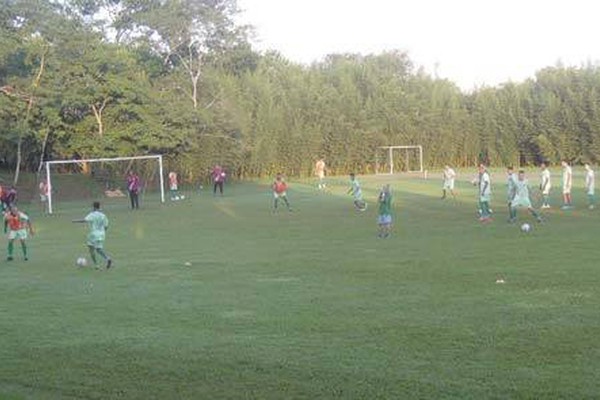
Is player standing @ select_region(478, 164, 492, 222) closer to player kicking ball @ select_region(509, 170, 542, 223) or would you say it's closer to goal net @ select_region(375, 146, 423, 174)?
player kicking ball @ select_region(509, 170, 542, 223)

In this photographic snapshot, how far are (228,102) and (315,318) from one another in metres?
51.0

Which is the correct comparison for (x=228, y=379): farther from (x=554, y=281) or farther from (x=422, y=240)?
(x=422, y=240)

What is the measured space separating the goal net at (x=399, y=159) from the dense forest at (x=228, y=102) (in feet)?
2.96

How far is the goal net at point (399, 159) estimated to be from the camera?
71225mm

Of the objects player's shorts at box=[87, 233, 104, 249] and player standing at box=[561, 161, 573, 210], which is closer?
player's shorts at box=[87, 233, 104, 249]

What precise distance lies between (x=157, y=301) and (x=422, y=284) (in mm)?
4348

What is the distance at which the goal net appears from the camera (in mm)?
71225

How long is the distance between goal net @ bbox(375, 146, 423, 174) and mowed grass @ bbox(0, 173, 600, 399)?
48.3m

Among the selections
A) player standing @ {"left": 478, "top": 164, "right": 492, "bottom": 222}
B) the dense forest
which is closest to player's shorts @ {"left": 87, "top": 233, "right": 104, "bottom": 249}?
player standing @ {"left": 478, "top": 164, "right": 492, "bottom": 222}

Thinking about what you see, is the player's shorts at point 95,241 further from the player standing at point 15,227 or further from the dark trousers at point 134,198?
the dark trousers at point 134,198

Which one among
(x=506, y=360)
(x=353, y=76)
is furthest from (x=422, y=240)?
(x=353, y=76)

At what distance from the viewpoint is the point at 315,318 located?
1127 cm

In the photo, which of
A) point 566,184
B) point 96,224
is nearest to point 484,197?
point 566,184

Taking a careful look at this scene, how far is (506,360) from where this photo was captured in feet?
28.2
